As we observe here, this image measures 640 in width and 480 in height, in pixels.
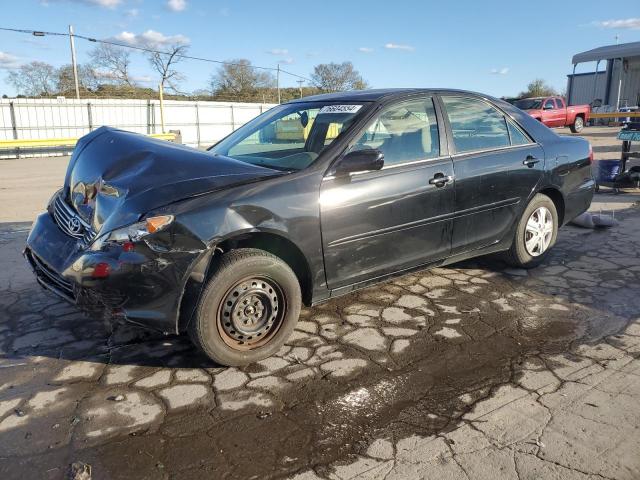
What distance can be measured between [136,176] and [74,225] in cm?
64

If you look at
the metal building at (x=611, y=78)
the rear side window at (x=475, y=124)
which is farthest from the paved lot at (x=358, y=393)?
the metal building at (x=611, y=78)

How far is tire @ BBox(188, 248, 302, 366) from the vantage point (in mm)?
3008

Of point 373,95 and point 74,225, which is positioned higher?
point 373,95

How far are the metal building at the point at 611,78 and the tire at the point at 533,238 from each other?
104 feet

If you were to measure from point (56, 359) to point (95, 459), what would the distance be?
123 centimetres

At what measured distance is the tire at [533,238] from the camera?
476 cm

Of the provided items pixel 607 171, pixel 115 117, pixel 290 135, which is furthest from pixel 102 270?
pixel 115 117

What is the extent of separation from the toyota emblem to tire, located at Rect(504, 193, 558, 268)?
11.9 feet

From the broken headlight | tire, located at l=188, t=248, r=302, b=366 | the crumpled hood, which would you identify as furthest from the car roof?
the broken headlight

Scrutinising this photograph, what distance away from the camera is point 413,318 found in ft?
12.9

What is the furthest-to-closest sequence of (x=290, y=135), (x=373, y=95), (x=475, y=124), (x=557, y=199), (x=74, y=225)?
(x=557, y=199) → (x=475, y=124) → (x=290, y=135) → (x=373, y=95) → (x=74, y=225)

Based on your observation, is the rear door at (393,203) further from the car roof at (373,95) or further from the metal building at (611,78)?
the metal building at (611,78)

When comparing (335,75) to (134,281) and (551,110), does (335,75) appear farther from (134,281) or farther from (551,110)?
(134,281)

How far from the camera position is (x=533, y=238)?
491cm
